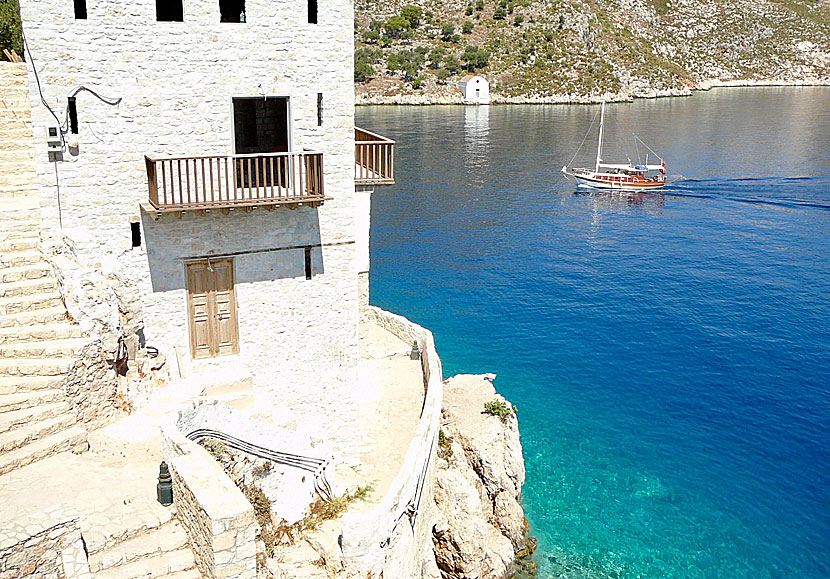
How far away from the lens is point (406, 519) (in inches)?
663

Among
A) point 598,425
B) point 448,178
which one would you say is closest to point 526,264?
point 598,425

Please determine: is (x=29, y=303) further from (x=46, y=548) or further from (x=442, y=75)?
(x=442, y=75)

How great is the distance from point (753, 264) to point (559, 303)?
50.5 feet

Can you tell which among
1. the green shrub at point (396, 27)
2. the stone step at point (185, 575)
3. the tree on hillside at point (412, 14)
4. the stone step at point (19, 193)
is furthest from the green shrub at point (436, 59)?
the stone step at point (185, 575)

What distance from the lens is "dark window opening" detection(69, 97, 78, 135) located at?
1711cm

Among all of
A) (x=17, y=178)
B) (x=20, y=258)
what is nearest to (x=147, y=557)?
(x=20, y=258)

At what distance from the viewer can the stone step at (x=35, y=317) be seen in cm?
1669

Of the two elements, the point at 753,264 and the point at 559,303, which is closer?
the point at 559,303

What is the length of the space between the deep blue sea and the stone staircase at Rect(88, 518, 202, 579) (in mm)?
14538

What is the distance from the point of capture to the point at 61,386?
15586 millimetres

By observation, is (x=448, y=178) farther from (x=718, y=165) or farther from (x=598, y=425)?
(x=598, y=425)

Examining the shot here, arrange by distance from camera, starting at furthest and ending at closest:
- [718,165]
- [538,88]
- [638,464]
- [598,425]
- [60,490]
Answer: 1. [538,88]
2. [718,165]
3. [598,425]
4. [638,464]
5. [60,490]

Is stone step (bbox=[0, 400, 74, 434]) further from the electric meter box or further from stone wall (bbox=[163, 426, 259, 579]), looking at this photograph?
the electric meter box

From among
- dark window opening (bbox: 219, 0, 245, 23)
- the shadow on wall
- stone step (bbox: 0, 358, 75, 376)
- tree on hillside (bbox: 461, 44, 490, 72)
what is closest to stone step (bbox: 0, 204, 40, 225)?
the shadow on wall
